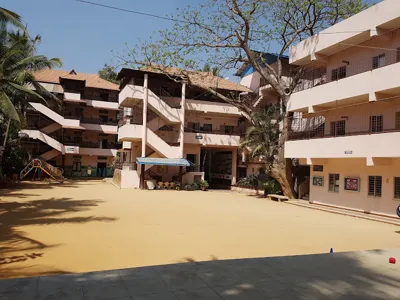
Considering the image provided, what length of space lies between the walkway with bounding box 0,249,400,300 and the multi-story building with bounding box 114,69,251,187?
67.7ft

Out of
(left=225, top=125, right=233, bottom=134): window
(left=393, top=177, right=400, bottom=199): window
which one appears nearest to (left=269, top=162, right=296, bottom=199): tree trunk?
(left=393, top=177, right=400, bottom=199): window

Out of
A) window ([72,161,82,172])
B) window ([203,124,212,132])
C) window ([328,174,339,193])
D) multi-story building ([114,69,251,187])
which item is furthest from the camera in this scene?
window ([72,161,82,172])

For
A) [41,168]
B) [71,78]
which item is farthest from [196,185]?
[71,78]

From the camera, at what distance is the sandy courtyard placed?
7828 millimetres

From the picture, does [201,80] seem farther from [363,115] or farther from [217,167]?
[363,115]

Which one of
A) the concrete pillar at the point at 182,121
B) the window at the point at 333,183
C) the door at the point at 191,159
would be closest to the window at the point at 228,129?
the door at the point at 191,159

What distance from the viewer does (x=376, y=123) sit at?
697 inches

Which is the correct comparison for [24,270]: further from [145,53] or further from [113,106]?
[113,106]

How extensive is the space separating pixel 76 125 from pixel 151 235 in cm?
3025

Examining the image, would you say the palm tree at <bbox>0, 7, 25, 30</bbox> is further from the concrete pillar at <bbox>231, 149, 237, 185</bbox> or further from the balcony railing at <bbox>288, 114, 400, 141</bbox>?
the concrete pillar at <bbox>231, 149, 237, 185</bbox>

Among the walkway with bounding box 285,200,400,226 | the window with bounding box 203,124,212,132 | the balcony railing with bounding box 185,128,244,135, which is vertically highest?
the window with bounding box 203,124,212,132

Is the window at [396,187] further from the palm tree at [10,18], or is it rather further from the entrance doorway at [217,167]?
the entrance doorway at [217,167]

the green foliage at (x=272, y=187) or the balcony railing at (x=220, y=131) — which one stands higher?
the balcony railing at (x=220, y=131)

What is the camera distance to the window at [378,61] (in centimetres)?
1749
